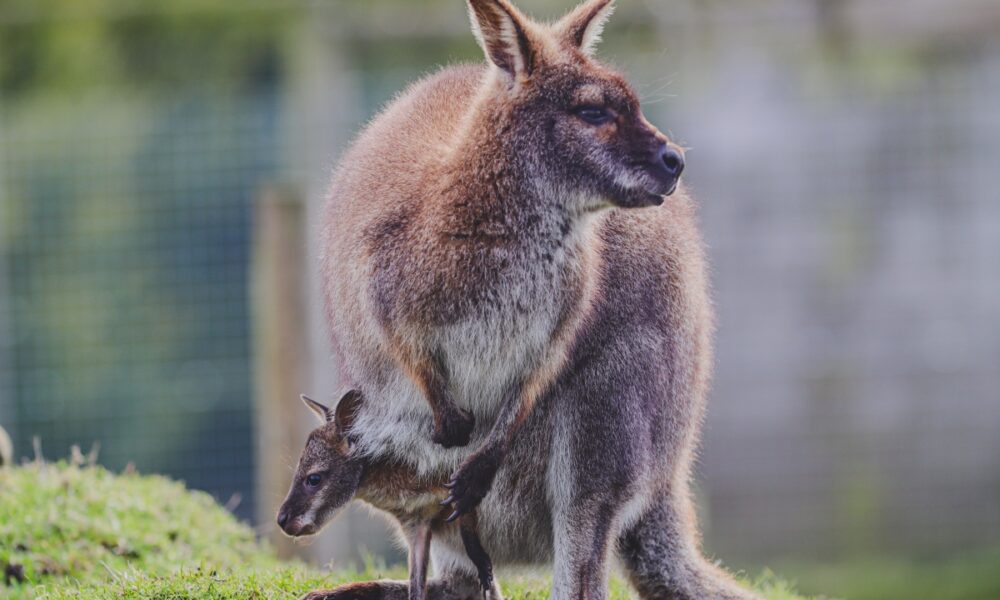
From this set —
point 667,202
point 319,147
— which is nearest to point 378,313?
point 667,202

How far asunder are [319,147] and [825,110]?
327 cm

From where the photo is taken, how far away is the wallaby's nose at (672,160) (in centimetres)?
468

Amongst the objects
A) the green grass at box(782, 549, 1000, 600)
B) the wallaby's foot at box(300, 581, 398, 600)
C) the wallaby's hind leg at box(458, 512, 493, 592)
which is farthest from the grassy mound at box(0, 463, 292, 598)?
the green grass at box(782, 549, 1000, 600)

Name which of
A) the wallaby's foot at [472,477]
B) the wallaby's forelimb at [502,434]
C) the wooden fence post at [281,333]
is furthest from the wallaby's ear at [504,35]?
the wooden fence post at [281,333]

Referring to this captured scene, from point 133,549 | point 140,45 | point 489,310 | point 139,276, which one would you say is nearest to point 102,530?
point 133,549

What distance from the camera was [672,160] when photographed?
15.4ft

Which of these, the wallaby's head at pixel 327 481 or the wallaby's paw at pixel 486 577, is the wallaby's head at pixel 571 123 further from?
the wallaby's paw at pixel 486 577

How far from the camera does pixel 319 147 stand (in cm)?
980

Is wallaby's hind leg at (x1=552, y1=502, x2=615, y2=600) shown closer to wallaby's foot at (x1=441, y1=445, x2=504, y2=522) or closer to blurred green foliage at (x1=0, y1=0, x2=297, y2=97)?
wallaby's foot at (x1=441, y1=445, x2=504, y2=522)

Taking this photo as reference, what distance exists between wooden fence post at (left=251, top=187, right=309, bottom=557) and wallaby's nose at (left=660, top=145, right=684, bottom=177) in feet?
10.6

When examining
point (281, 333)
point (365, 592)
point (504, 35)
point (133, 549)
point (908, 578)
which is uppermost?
point (504, 35)

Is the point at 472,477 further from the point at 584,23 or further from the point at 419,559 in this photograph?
the point at 584,23

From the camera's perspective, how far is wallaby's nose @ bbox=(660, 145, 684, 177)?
184 inches

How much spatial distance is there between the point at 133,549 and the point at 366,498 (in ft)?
4.17
